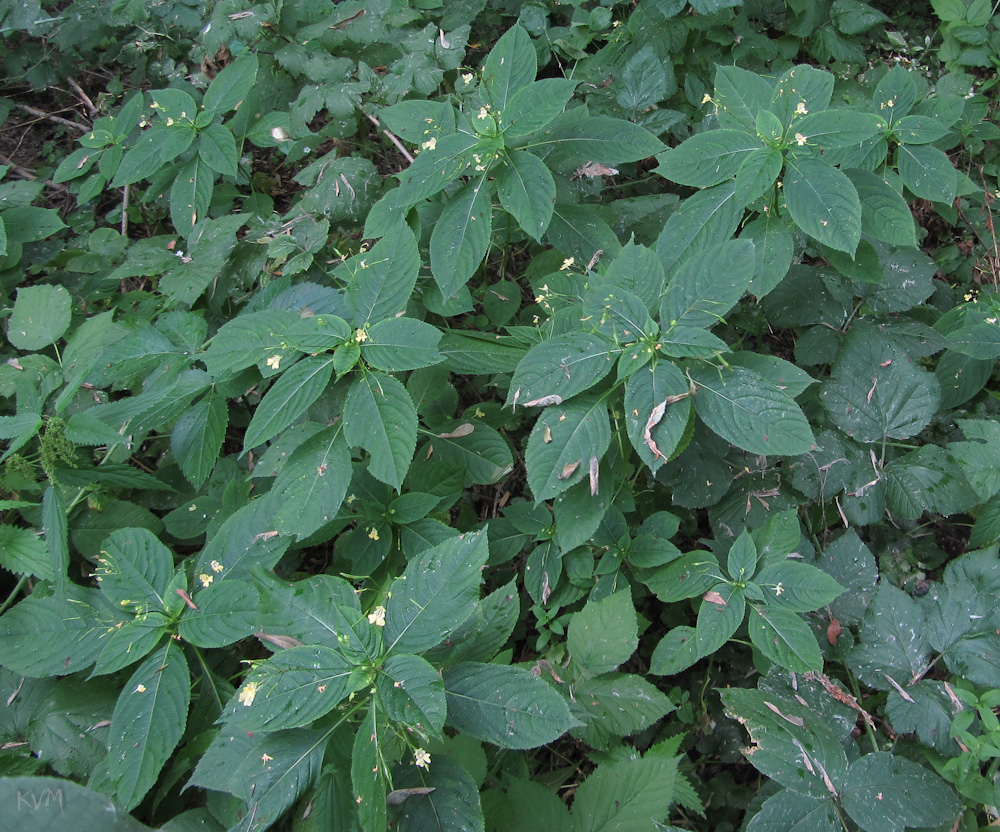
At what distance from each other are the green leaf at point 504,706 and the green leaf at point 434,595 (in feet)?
0.55

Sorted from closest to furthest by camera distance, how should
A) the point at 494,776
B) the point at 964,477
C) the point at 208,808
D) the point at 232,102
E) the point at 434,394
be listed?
the point at 208,808 → the point at 494,776 → the point at 964,477 → the point at 434,394 → the point at 232,102

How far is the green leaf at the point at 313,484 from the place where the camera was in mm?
1996

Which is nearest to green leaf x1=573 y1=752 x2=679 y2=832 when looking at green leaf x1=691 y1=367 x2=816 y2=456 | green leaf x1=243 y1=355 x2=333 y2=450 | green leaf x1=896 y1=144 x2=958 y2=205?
green leaf x1=691 y1=367 x2=816 y2=456

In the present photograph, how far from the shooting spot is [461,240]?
2.38 metres

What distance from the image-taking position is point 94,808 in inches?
61.6

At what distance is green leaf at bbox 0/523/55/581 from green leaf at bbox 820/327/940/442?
9.90 ft

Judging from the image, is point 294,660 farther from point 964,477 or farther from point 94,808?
point 964,477

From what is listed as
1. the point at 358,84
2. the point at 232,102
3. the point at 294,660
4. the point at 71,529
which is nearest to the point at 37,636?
the point at 71,529

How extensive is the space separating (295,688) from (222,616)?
59cm

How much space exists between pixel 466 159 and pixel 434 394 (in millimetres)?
898

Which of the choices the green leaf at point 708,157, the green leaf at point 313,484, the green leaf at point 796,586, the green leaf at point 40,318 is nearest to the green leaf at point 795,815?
the green leaf at point 796,586

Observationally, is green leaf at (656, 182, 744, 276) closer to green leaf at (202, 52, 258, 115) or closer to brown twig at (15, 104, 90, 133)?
green leaf at (202, 52, 258, 115)

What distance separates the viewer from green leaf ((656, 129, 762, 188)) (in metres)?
2.29

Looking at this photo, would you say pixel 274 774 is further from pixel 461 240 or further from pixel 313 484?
pixel 461 240
